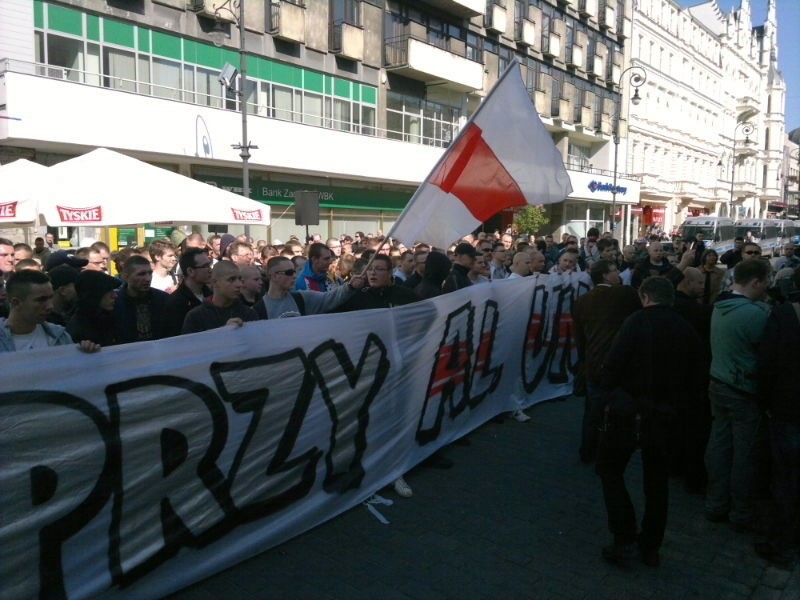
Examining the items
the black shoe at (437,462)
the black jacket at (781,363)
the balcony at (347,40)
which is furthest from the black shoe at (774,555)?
the balcony at (347,40)

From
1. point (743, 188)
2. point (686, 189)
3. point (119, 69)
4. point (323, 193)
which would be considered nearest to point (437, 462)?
point (119, 69)

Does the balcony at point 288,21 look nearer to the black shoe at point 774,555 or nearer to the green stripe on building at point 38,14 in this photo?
the green stripe on building at point 38,14

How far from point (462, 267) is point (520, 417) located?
64.4 inches

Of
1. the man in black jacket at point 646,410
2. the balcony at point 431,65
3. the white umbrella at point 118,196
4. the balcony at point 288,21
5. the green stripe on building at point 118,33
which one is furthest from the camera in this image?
the balcony at point 431,65

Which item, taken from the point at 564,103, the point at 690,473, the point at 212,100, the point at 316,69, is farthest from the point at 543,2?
the point at 690,473

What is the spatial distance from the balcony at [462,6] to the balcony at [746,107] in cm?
5119

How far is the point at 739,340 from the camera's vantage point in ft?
13.4

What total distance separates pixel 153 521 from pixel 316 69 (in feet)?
72.3

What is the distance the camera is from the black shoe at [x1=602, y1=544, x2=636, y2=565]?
3787 mm

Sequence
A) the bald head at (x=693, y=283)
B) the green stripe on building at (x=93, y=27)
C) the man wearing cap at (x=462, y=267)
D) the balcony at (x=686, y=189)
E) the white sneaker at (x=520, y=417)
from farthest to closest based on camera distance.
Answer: the balcony at (x=686, y=189)
the green stripe on building at (x=93, y=27)
the white sneaker at (x=520, y=417)
the man wearing cap at (x=462, y=267)
the bald head at (x=693, y=283)

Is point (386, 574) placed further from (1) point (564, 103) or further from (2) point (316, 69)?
(1) point (564, 103)

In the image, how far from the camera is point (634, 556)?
391 centimetres

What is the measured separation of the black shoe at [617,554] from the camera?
149 inches

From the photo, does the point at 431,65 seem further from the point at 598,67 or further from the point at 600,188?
the point at 598,67
